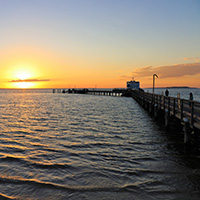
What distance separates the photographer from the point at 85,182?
601 centimetres

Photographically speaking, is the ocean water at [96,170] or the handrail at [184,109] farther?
the handrail at [184,109]

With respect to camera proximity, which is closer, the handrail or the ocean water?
the ocean water

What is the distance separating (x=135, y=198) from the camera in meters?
5.06

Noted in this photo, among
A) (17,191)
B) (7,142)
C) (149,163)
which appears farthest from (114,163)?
(7,142)

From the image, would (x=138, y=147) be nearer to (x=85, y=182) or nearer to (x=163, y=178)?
(x=163, y=178)

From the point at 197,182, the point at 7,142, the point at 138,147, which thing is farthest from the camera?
the point at 7,142

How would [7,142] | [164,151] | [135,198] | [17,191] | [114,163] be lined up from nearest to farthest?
[135,198], [17,191], [114,163], [164,151], [7,142]

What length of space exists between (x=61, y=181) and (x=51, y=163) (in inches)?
68.7

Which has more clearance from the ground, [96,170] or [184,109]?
[184,109]

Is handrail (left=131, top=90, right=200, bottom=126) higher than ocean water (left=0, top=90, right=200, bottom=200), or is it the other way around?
handrail (left=131, top=90, right=200, bottom=126)

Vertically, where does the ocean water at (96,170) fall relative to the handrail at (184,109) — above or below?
below

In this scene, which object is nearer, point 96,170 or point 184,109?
point 96,170

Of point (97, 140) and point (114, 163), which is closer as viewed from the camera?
point (114, 163)

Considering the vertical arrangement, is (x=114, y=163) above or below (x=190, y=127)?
below
